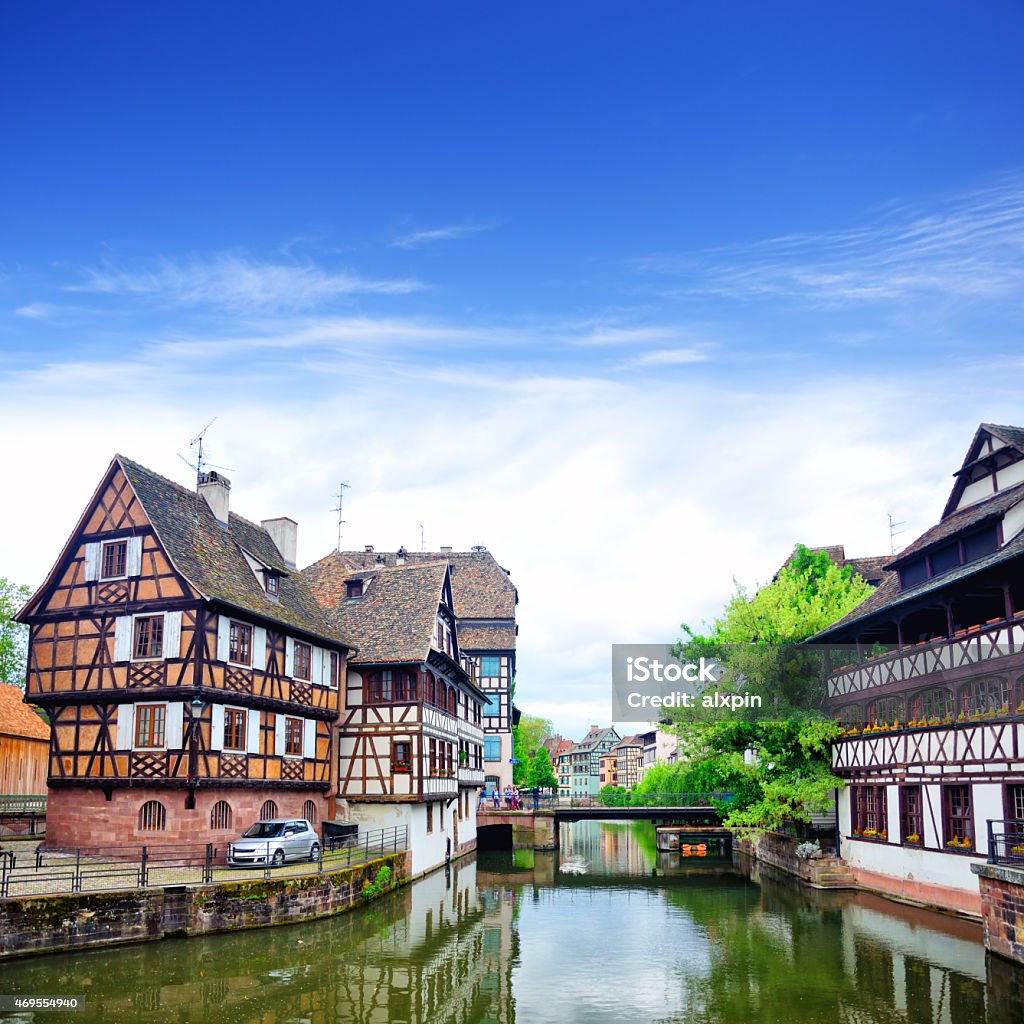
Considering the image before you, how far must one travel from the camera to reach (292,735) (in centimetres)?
3459

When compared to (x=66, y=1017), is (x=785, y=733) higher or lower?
higher

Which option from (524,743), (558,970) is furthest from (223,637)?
(524,743)

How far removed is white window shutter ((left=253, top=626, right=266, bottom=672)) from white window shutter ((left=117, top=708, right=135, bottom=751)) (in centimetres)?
397

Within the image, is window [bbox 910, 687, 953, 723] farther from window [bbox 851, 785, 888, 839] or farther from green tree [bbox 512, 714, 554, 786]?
green tree [bbox 512, 714, 554, 786]

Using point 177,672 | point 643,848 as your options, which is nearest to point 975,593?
point 177,672

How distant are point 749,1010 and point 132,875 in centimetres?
1522

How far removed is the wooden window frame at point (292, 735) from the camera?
34.2 meters

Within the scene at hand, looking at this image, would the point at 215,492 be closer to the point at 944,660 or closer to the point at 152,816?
the point at 152,816

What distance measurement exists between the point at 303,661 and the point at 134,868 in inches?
388

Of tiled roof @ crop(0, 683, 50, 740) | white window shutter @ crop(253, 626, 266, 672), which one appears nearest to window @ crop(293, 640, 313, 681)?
white window shutter @ crop(253, 626, 266, 672)

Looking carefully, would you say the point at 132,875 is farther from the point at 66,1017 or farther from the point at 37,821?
the point at 37,821

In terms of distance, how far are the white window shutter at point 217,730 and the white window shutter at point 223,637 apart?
59.0 inches

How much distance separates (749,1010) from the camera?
→ 59.9 feet

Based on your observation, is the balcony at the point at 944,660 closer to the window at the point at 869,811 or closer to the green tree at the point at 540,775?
the window at the point at 869,811
